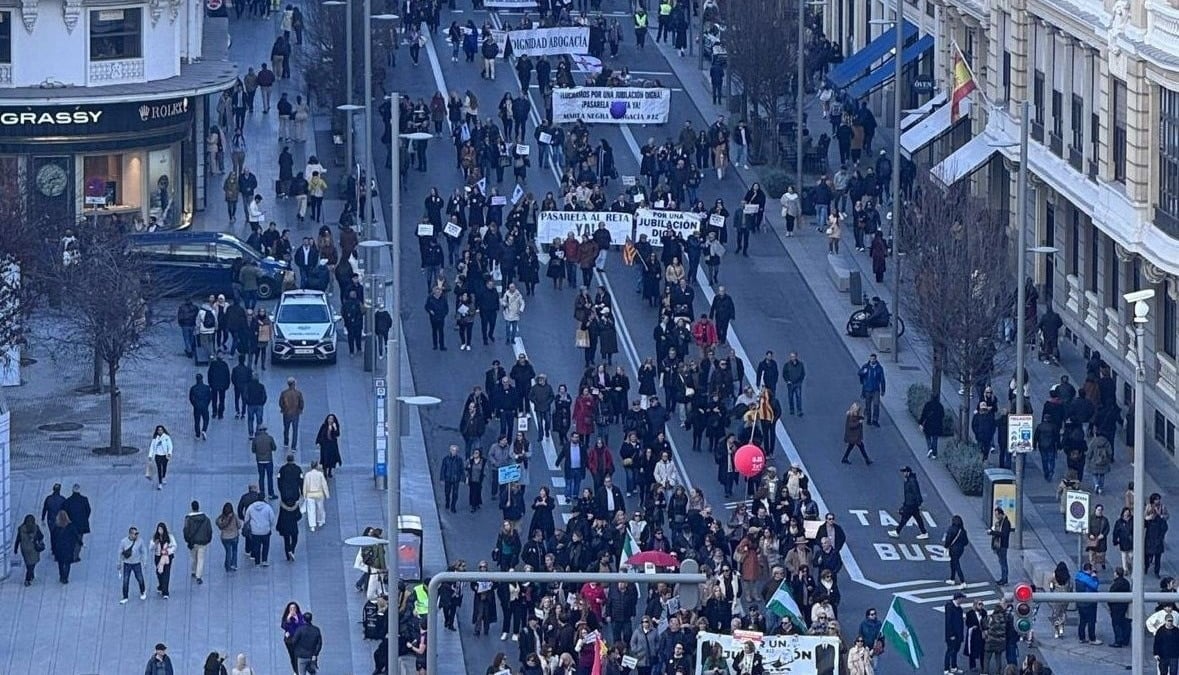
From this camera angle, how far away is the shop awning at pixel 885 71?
81875mm

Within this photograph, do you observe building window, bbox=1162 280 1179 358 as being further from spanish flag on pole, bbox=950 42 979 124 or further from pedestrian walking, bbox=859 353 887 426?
spanish flag on pole, bbox=950 42 979 124

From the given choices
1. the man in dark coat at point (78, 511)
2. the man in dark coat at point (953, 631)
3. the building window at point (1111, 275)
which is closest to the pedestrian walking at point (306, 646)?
the man in dark coat at point (78, 511)

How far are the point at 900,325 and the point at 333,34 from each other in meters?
23.1

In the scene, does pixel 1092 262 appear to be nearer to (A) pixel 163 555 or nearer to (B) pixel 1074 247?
(B) pixel 1074 247

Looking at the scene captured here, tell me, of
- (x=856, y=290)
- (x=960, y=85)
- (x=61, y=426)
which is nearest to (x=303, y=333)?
(x=61, y=426)

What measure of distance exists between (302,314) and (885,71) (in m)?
25.1

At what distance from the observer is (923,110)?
244 ft

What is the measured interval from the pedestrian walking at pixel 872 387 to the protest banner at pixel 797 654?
1538 centimetres

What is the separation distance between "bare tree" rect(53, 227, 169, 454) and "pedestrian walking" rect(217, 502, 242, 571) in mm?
6695

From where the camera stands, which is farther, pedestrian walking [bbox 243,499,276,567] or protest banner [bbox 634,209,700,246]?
protest banner [bbox 634,209,700,246]

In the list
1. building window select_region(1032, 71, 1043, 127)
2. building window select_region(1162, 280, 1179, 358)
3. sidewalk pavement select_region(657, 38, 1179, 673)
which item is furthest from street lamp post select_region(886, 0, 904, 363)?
building window select_region(1162, 280, 1179, 358)

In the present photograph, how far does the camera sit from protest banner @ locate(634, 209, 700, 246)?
68812 mm

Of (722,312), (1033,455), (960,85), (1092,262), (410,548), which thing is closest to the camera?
(410,548)

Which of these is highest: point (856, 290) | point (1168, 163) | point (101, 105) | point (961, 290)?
point (1168, 163)
